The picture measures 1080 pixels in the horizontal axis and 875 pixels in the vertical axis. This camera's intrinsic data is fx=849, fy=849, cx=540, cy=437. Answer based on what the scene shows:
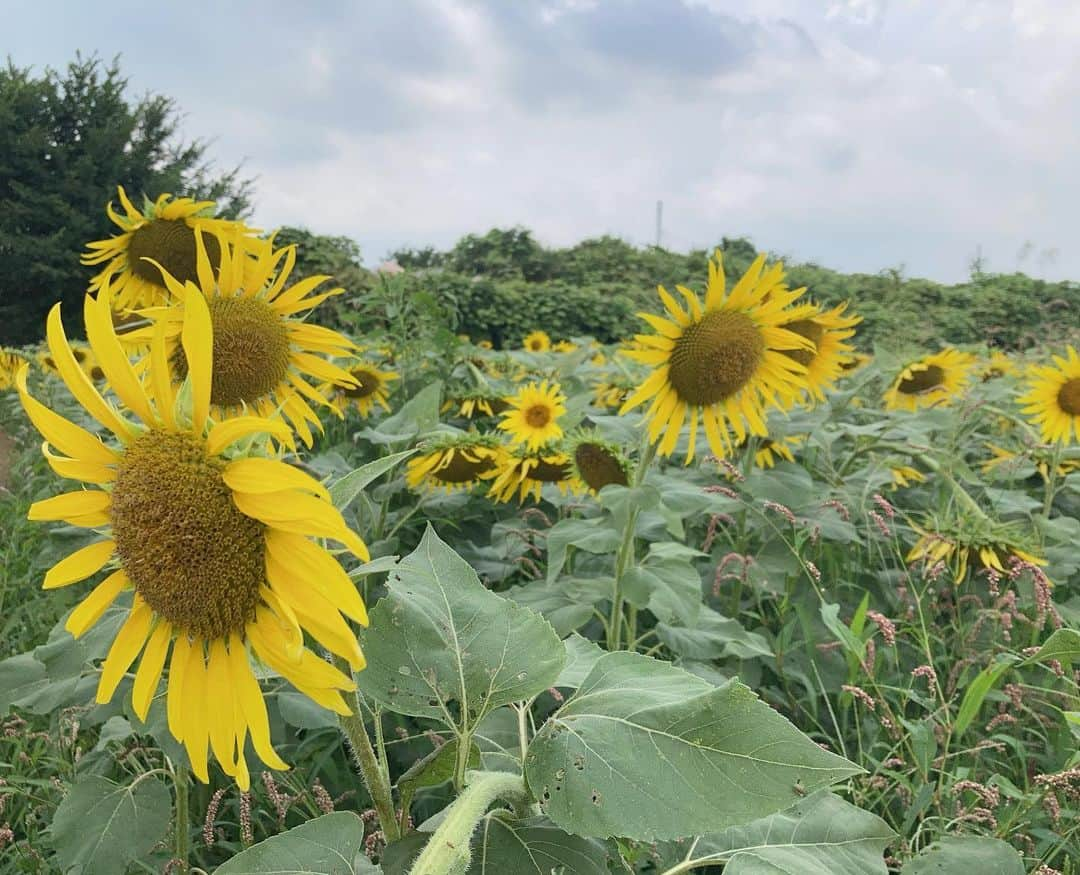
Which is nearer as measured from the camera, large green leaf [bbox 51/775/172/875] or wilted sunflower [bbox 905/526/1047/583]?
large green leaf [bbox 51/775/172/875]

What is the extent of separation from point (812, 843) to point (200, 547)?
70 centimetres

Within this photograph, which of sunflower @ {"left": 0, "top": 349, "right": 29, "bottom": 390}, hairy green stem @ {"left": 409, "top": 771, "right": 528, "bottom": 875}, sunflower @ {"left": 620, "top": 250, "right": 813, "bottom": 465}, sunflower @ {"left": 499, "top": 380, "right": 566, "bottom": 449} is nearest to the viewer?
hairy green stem @ {"left": 409, "top": 771, "right": 528, "bottom": 875}

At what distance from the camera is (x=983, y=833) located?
1326 millimetres

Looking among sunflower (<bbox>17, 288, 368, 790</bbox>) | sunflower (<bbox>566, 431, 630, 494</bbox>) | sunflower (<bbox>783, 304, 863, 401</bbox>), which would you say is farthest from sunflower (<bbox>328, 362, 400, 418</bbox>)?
sunflower (<bbox>17, 288, 368, 790</bbox>)

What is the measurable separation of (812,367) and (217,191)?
18.6 m

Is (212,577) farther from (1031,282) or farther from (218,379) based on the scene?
(1031,282)

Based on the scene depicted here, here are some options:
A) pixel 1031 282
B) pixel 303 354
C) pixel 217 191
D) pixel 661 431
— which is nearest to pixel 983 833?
pixel 661 431

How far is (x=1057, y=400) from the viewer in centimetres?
325

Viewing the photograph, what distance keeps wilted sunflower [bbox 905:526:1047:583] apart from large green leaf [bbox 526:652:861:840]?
4.93 feet

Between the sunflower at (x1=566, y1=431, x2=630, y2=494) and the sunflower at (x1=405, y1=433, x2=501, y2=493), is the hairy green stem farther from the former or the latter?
the sunflower at (x1=405, y1=433, x2=501, y2=493)

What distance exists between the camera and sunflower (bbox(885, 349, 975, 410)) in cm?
368

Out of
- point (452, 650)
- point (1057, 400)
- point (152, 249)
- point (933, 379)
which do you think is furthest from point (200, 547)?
point (933, 379)

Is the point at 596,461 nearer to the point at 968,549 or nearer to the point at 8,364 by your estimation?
the point at 968,549

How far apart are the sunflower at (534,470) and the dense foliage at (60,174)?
46.5 ft
